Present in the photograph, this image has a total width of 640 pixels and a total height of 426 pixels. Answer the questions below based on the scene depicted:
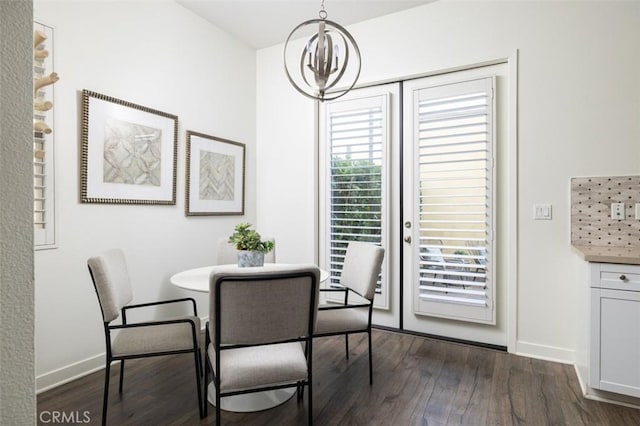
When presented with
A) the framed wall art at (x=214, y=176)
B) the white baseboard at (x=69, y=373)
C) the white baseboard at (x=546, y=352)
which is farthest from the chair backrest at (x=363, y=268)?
the white baseboard at (x=69, y=373)

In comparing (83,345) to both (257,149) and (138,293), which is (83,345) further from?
(257,149)

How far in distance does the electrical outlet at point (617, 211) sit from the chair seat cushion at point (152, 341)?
2849mm

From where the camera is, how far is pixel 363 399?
85.2 inches

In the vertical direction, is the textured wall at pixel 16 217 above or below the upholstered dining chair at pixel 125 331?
above

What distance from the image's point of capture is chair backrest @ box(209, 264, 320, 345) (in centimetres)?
153

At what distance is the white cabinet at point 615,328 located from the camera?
2.03 metres

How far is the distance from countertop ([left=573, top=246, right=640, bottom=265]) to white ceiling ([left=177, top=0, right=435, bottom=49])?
236cm

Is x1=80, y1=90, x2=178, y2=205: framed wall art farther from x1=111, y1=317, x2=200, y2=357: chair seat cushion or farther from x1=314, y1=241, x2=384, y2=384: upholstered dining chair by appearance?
x1=314, y1=241, x2=384, y2=384: upholstered dining chair

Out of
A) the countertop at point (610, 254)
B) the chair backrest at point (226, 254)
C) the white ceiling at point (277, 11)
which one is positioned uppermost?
the white ceiling at point (277, 11)

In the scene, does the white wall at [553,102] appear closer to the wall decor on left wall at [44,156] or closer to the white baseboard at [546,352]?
the white baseboard at [546,352]

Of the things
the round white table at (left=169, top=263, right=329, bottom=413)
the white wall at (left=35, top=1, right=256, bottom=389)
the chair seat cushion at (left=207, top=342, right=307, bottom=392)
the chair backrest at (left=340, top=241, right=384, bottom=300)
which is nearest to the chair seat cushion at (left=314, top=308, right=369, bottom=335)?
the chair backrest at (left=340, top=241, right=384, bottom=300)

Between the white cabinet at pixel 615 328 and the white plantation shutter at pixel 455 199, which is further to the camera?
the white plantation shutter at pixel 455 199

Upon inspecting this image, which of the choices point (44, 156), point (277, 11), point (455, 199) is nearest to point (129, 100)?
point (44, 156)

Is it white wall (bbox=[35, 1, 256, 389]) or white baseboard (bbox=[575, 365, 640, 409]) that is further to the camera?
white wall (bbox=[35, 1, 256, 389])
